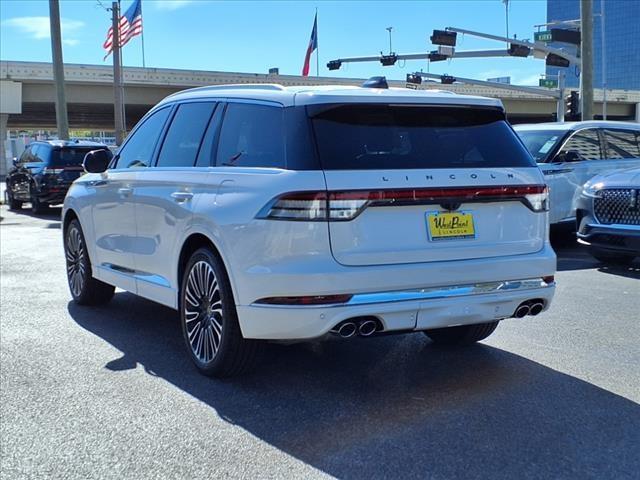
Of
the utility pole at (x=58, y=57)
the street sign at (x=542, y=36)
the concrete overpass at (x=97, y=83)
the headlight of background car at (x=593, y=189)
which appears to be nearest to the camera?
the headlight of background car at (x=593, y=189)

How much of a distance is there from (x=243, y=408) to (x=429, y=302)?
1235 mm

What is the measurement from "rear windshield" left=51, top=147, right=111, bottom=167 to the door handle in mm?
13458

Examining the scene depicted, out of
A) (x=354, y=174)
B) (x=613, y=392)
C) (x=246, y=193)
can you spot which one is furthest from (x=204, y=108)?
(x=613, y=392)

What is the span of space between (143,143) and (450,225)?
2.90 m

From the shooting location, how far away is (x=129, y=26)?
28406 millimetres

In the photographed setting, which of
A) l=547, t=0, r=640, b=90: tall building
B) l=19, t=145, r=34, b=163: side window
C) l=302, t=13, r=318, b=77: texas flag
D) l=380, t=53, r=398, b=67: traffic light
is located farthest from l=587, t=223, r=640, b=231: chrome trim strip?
l=547, t=0, r=640, b=90: tall building

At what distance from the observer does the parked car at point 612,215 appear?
850cm

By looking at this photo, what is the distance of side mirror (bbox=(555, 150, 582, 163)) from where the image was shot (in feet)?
34.9

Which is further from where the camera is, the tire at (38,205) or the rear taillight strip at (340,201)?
the tire at (38,205)

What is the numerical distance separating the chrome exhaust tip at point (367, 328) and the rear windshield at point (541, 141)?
738 cm

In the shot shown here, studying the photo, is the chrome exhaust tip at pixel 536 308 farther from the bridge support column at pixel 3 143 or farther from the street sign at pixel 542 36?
the bridge support column at pixel 3 143

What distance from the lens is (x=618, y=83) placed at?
68500 millimetres

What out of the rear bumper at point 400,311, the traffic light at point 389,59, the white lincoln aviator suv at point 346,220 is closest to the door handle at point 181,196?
the white lincoln aviator suv at point 346,220

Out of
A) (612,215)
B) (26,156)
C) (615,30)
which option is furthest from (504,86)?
(612,215)
